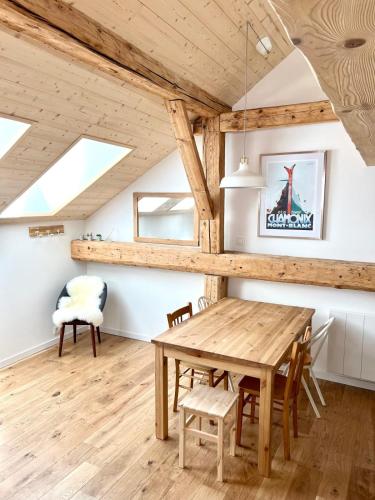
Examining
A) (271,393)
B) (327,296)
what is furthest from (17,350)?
(327,296)

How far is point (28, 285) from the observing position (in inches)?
167

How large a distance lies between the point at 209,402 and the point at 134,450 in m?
0.70

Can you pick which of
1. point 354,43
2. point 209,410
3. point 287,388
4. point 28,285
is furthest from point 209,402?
point 28,285

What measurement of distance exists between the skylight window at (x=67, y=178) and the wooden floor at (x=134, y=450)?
177 cm

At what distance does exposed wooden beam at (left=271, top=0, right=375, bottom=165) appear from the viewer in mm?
545

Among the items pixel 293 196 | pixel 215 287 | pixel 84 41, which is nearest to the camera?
pixel 84 41

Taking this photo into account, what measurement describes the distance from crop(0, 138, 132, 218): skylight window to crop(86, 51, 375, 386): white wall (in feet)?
2.10

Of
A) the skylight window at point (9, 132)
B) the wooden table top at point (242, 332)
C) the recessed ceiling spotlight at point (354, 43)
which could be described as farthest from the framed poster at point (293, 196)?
the recessed ceiling spotlight at point (354, 43)

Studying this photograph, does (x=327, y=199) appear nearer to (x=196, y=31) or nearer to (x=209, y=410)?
(x=196, y=31)

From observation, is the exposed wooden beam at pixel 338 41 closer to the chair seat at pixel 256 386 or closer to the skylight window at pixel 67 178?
the chair seat at pixel 256 386

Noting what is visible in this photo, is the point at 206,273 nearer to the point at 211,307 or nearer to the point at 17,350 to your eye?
the point at 211,307

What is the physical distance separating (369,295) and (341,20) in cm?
332

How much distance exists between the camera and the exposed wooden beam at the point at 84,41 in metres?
1.75

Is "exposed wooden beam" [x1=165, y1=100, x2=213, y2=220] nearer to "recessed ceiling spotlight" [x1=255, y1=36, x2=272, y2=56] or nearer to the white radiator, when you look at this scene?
"recessed ceiling spotlight" [x1=255, y1=36, x2=272, y2=56]
